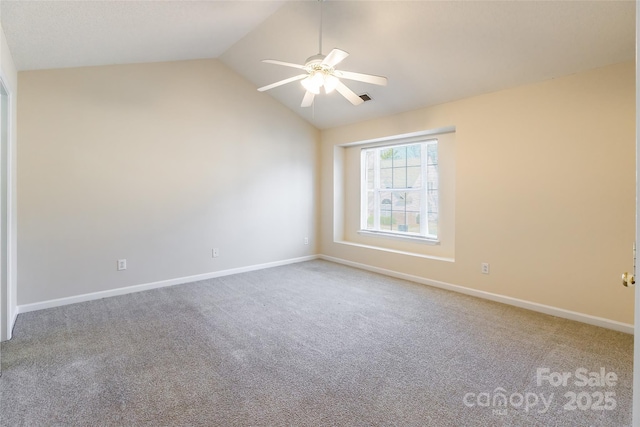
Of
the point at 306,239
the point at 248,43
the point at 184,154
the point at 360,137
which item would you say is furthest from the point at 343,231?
the point at 248,43

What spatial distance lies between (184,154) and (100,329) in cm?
234

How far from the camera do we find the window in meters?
4.61

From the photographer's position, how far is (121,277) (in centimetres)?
387

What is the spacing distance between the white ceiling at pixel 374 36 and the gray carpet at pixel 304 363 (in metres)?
2.47

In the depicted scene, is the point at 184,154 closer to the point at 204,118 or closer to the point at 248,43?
the point at 204,118

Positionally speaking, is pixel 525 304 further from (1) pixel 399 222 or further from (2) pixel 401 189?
(2) pixel 401 189

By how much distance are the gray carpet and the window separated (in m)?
1.41

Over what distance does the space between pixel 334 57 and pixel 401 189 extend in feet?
9.76

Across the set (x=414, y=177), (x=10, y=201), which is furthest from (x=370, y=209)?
(x=10, y=201)

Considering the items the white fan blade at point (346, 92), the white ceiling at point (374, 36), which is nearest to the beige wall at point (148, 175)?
the white ceiling at point (374, 36)

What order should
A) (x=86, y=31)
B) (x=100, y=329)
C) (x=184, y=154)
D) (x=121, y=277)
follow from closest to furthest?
(x=86, y=31) < (x=100, y=329) < (x=121, y=277) < (x=184, y=154)

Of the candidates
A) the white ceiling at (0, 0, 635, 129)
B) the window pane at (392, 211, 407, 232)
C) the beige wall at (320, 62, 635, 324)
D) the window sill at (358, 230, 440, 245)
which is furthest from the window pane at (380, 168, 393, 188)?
the white ceiling at (0, 0, 635, 129)

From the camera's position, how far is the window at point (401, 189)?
15.1ft

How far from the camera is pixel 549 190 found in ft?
10.5
